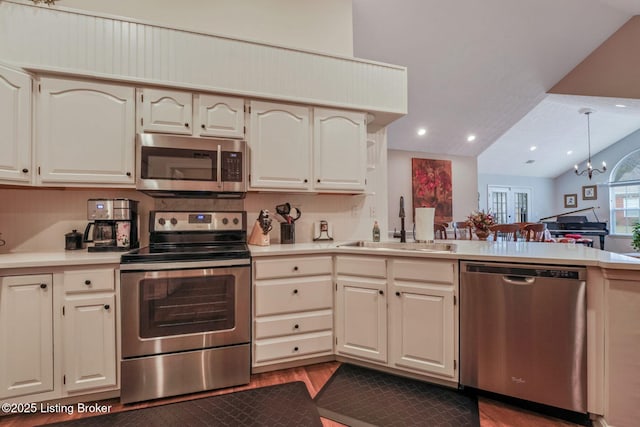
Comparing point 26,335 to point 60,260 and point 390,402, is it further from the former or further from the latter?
point 390,402

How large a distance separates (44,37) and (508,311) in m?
3.40

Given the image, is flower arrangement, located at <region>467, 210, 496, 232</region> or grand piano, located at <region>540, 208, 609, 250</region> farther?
grand piano, located at <region>540, 208, 609, 250</region>

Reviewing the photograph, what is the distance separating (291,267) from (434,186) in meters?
5.59

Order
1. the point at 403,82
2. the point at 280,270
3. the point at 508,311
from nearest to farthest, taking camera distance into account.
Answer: the point at 508,311
the point at 280,270
the point at 403,82

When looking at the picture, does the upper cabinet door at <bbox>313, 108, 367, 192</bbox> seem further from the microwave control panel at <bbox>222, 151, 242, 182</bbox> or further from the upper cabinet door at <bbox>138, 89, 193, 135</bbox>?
the upper cabinet door at <bbox>138, 89, 193, 135</bbox>

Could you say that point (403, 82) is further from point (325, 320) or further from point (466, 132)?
point (466, 132)

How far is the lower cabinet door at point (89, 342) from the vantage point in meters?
1.77

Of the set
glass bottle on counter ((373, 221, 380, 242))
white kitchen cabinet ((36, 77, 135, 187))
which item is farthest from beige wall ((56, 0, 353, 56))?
glass bottle on counter ((373, 221, 380, 242))

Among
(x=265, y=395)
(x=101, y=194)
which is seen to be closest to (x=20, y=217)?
(x=101, y=194)

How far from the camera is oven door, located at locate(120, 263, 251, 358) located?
72.7 inches

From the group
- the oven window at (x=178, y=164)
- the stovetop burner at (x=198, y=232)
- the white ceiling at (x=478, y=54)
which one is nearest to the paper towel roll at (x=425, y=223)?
the stovetop burner at (x=198, y=232)

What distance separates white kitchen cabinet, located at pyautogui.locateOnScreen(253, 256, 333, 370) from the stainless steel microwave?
0.71m

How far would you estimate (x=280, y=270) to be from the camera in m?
2.17

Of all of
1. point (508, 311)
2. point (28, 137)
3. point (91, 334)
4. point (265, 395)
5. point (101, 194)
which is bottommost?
point (265, 395)
